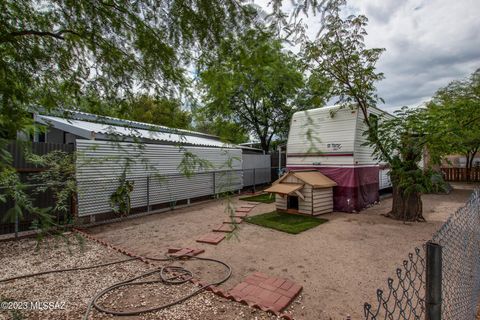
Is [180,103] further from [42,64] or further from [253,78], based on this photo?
[42,64]

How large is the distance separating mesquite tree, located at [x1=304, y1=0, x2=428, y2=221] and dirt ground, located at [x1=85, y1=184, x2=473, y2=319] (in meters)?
0.78

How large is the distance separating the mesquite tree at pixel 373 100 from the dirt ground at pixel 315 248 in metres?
0.78

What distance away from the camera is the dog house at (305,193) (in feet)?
21.4

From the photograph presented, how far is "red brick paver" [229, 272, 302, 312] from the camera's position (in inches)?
99.0

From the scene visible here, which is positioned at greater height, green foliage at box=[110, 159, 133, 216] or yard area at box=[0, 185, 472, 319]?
green foliage at box=[110, 159, 133, 216]

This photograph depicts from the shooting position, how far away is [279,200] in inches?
280

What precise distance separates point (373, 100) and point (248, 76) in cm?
630

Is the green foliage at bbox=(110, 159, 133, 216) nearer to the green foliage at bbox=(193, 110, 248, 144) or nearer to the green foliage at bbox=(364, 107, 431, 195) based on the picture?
the green foliage at bbox=(193, 110, 248, 144)

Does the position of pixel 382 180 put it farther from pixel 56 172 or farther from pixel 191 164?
pixel 56 172

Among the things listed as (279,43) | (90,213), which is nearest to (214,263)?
(279,43)

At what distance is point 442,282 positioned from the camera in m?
1.59

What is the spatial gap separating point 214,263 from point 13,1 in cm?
350

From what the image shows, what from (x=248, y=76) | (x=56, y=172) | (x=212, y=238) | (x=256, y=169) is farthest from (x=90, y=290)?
(x=256, y=169)

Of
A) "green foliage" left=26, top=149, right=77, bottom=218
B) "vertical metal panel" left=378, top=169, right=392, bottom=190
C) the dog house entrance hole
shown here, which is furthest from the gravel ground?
"vertical metal panel" left=378, top=169, right=392, bottom=190
